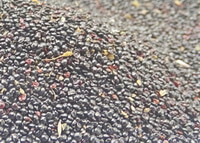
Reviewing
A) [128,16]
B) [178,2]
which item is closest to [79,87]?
[128,16]

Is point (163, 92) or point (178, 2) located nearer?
point (163, 92)

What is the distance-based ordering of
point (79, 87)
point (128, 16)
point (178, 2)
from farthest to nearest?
point (178, 2), point (128, 16), point (79, 87)

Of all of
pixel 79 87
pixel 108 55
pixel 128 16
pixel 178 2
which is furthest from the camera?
pixel 178 2

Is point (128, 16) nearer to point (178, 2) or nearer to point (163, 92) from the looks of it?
point (178, 2)

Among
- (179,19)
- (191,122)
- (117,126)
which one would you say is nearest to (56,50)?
(117,126)

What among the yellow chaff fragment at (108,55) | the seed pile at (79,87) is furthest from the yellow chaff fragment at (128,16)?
the yellow chaff fragment at (108,55)

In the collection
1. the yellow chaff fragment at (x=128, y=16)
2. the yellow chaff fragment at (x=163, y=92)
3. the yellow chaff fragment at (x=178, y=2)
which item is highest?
the yellow chaff fragment at (x=178, y=2)

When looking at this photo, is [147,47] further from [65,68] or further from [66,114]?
[66,114]

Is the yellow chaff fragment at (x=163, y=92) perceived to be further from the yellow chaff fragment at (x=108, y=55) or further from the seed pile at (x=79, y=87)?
the yellow chaff fragment at (x=108, y=55)

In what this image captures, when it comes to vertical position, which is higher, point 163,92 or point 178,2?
point 178,2
